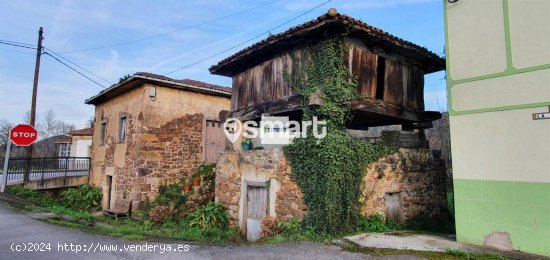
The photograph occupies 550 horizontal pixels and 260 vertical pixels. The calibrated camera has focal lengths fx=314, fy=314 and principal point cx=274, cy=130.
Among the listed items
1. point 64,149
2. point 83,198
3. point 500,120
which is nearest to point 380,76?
point 500,120

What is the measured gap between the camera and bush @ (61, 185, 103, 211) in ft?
41.7

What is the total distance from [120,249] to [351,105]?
17.5 feet

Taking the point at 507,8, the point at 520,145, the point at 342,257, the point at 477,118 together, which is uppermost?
the point at 507,8

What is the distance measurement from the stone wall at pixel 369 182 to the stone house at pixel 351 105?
0.02 meters

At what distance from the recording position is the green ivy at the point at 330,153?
6.45m

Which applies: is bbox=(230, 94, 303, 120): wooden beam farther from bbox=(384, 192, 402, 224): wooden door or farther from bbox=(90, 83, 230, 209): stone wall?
bbox=(90, 83, 230, 209): stone wall

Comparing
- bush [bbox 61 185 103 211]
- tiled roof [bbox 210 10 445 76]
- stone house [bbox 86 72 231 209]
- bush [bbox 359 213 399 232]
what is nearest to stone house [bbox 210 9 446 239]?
tiled roof [bbox 210 10 445 76]

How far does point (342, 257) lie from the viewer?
16.4 feet

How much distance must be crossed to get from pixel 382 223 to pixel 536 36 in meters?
4.73

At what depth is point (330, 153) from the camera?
646 cm

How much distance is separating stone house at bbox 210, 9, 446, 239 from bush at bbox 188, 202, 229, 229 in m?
0.25

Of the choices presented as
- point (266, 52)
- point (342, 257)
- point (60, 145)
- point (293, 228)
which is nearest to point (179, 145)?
point (266, 52)

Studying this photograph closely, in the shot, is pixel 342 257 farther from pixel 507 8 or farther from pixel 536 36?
pixel 507 8

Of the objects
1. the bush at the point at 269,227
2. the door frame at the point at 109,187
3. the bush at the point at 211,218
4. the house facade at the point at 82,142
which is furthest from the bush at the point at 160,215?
the house facade at the point at 82,142
